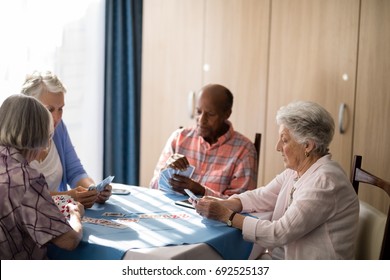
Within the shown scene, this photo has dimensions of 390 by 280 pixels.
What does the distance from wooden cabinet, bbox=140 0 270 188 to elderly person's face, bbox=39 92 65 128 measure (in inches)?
60.9

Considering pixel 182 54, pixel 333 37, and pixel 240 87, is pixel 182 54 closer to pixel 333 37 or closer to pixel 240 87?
pixel 240 87

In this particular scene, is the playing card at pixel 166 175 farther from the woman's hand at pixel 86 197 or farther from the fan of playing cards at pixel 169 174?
the woman's hand at pixel 86 197

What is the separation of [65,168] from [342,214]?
1541mm

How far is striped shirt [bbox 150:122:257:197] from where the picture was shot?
9.90 feet

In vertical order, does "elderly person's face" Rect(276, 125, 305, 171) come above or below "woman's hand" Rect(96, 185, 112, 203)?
above

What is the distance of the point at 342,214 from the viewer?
81.9 inches

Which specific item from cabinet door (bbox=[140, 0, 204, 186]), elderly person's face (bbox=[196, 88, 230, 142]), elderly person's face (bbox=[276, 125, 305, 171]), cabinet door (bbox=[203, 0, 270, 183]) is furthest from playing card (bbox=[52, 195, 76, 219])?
cabinet door (bbox=[140, 0, 204, 186])

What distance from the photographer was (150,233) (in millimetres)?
1958

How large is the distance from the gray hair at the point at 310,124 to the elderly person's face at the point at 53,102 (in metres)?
1.21

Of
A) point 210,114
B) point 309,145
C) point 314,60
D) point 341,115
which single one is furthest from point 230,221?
point 314,60

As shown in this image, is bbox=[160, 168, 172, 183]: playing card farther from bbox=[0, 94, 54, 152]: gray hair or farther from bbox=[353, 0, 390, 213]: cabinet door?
bbox=[353, 0, 390, 213]: cabinet door

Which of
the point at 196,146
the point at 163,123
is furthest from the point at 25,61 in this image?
the point at 196,146

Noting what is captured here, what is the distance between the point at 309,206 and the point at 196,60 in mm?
2301

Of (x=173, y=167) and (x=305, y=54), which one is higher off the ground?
(x=305, y=54)
